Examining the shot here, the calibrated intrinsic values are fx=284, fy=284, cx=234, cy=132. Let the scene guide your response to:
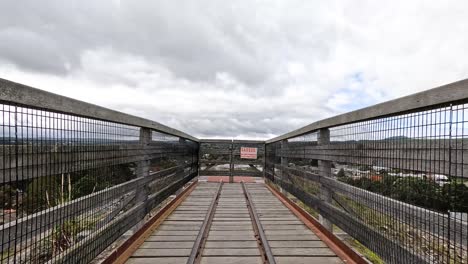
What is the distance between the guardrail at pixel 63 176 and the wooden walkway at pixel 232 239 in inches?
17.7

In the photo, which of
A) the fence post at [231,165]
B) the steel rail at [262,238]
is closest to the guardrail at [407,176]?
the steel rail at [262,238]

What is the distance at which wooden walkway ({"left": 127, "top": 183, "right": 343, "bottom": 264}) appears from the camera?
2.71 meters

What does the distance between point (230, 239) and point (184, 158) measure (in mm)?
4144

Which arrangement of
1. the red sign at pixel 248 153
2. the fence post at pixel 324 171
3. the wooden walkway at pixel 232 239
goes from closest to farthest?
the wooden walkway at pixel 232 239 → the fence post at pixel 324 171 → the red sign at pixel 248 153

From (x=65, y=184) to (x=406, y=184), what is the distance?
262 centimetres

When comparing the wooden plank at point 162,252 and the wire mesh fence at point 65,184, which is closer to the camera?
the wire mesh fence at point 65,184

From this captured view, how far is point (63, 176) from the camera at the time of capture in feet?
7.09

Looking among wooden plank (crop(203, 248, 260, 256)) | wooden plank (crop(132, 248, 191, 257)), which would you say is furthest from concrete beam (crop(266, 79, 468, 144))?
wooden plank (crop(132, 248, 191, 257))

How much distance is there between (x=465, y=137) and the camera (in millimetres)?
1342

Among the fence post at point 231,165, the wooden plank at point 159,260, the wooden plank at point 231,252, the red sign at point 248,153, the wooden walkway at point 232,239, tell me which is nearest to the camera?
the wooden plank at point 159,260

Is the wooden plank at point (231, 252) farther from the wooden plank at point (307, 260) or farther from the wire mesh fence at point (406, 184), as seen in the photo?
the wire mesh fence at point (406, 184)

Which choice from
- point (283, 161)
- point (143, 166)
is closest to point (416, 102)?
point (143, 166)

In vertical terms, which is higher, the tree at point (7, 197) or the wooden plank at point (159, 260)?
the tree at point (7, 197)

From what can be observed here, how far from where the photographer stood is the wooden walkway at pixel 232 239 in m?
2.71
